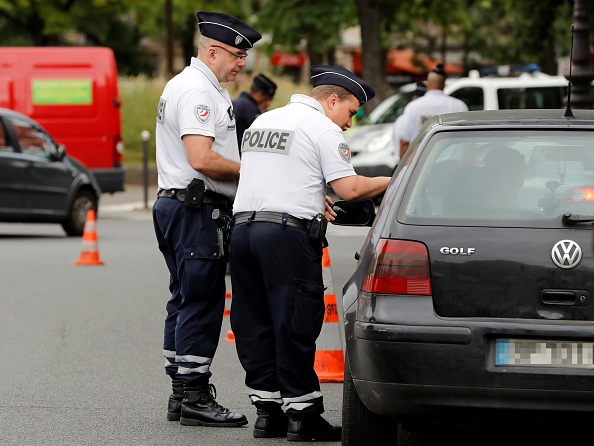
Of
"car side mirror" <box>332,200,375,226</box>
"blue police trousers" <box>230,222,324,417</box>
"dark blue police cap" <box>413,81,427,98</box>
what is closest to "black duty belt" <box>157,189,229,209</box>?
"blue police trousers" <box>230,222,324,417</box>

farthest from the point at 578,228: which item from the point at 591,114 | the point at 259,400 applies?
the point at 259,400

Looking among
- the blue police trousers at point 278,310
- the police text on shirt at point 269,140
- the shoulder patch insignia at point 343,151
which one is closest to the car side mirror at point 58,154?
the blue police trousers at point 278,310

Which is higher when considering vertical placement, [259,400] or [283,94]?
[283,94]

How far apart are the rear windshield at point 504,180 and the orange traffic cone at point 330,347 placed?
2589 mm

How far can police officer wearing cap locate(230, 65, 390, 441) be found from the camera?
6094mm

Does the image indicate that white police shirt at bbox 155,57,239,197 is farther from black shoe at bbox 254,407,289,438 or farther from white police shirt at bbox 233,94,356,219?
black shoe at bbox 254,407,289,438

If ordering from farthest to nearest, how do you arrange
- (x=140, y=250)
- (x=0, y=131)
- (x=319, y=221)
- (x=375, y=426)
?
(x=0, y=131), (x=140, y=250), (x=319, y=221), (x=375, y=426)

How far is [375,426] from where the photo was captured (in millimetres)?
5516

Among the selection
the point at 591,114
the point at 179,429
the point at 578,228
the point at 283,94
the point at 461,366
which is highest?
the point at 283,94

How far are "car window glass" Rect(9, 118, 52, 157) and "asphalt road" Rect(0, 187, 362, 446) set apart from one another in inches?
88.7

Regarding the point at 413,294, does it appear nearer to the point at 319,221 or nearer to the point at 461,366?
the point at 461,366

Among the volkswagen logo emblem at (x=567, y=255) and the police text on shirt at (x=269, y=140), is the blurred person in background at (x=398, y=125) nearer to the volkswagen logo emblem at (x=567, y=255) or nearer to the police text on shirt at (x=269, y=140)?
the police text on shirt at (x=269, y=140)

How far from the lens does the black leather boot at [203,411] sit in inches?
265

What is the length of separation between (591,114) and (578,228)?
77 centimetres
